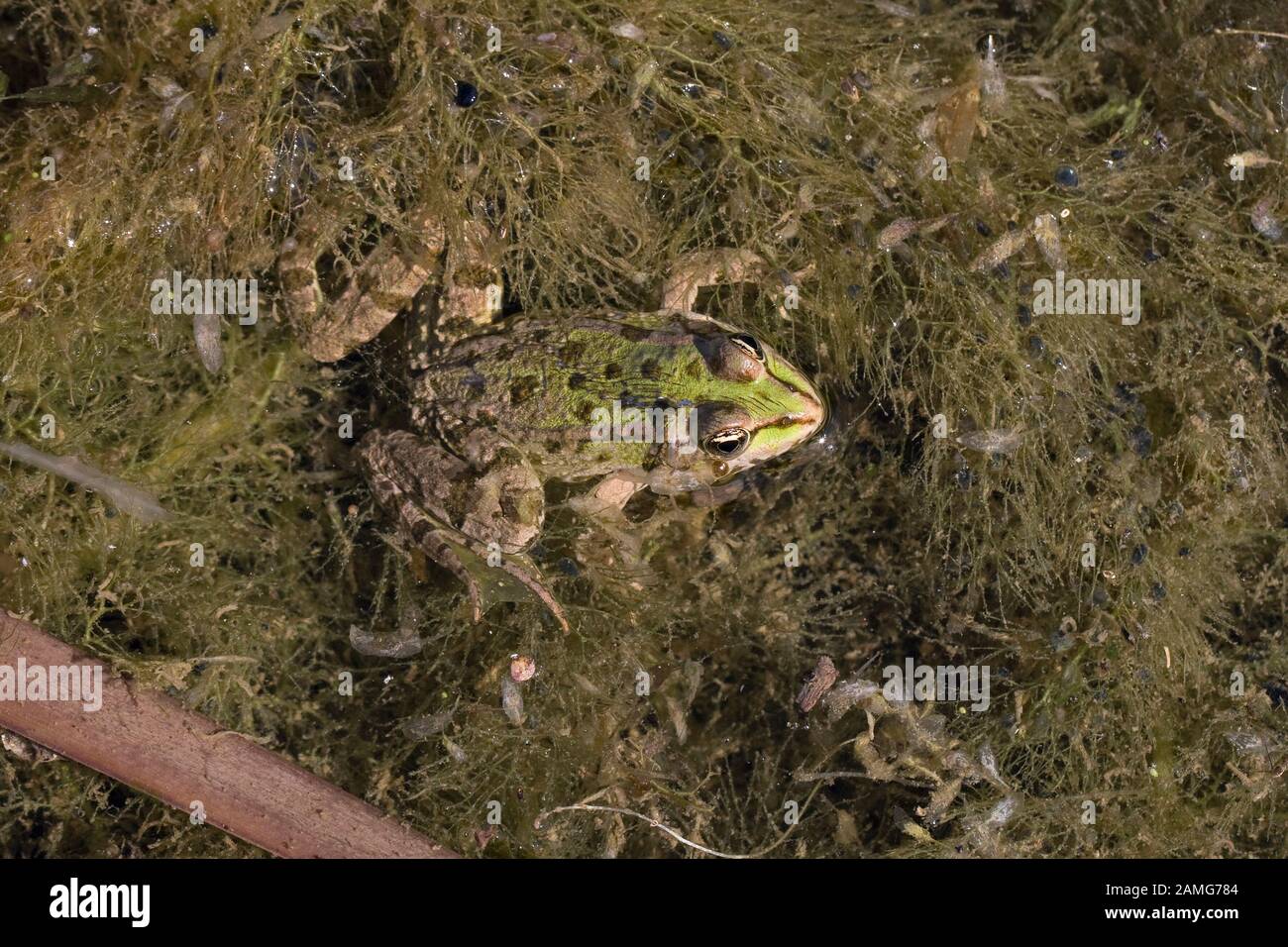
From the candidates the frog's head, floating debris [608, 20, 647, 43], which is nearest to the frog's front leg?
the frog's head

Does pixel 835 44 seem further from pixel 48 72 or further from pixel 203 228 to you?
pixel 48 72

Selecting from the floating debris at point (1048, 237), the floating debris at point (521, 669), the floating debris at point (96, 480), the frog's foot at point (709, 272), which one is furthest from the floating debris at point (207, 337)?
the floating debris at point (1048, 237)

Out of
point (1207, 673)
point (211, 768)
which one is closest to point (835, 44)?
point (1207, 673)

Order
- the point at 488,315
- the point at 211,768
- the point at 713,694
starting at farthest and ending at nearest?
the point at 713,694 → the point at 488,315 → the point at 211,768

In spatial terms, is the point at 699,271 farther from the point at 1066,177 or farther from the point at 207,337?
the point at 207,337

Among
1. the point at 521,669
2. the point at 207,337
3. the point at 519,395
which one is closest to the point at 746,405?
the point at 519,395

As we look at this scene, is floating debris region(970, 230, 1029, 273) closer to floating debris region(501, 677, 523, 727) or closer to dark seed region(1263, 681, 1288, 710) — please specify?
dark seed region(1263, 681, 1288, 710)
